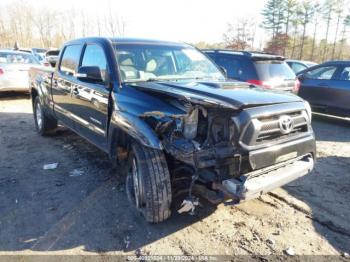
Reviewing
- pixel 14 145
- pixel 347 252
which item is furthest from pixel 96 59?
pixel 347 252

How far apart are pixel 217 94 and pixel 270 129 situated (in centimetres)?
58

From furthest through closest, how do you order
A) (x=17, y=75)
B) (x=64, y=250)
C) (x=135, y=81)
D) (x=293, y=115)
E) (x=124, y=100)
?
(x=17, y=75)
(x=135, y=81)
(x=124, y=100)
(x=293, y=115)
(x=64, y=250)

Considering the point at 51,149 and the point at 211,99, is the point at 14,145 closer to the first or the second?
the point at 51,149

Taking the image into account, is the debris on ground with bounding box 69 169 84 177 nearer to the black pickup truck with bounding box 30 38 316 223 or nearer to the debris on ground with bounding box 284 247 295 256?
the black pickup truck with bounding box 30 38 316 223

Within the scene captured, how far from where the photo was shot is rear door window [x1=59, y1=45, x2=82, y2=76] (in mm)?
4922

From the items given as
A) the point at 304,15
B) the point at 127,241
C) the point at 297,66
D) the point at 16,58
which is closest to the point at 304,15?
the point at 304,15

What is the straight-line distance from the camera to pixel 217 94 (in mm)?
2980

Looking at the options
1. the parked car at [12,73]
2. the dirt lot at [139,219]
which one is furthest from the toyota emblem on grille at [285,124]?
the parked car at [12,73]

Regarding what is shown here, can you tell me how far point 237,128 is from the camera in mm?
2711

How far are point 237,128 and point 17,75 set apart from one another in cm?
994

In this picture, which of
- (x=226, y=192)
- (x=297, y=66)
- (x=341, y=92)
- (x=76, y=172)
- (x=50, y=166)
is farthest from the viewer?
(x=297, y=66)

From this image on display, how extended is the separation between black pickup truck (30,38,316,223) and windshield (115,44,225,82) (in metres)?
0.01

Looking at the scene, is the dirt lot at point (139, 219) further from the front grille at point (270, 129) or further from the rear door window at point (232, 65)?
the rear door window at point (232, 65)

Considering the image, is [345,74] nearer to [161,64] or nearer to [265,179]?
[161,64]
